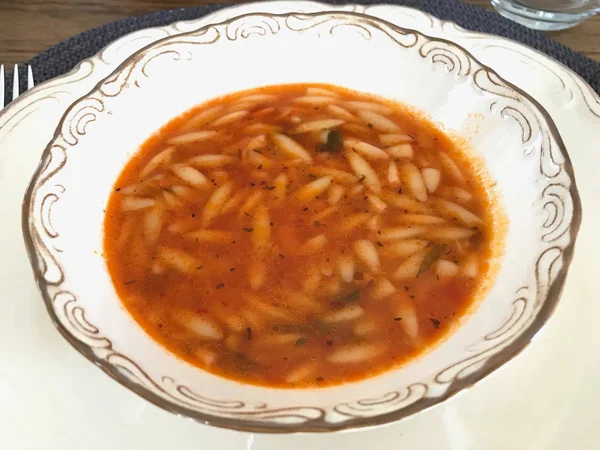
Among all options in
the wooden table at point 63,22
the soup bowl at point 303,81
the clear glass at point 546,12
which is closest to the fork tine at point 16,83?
the wooden table at point 63,22

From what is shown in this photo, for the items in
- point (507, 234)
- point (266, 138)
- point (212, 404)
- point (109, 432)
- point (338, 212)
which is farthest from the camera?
point (266, 138)

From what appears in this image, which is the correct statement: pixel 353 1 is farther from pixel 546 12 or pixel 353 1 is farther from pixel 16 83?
pixel 16 83

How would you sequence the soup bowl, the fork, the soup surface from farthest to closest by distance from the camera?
the fork, the soup surface, the soup bowl

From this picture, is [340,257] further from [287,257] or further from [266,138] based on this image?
[266,138]

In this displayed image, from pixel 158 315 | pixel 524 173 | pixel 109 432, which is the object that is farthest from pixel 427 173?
pixel 109 432

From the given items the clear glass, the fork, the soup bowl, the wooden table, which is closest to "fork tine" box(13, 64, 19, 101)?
the fork

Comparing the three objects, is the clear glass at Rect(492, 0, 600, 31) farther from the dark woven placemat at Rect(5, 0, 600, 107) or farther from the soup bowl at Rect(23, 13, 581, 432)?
the soup bowl at Rect(23, 13, 581, 432)

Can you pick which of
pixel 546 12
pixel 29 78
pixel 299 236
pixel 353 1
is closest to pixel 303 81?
pixel 353 1
